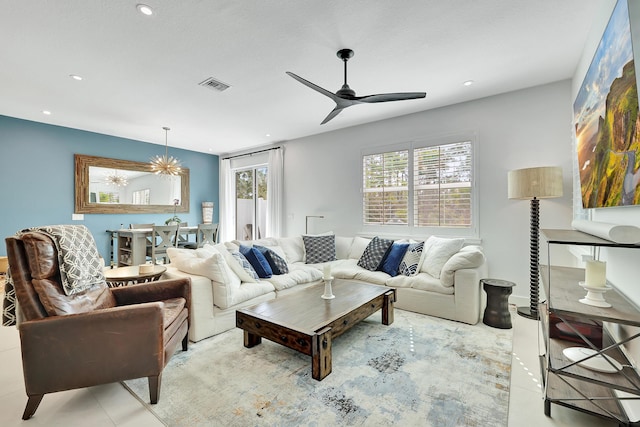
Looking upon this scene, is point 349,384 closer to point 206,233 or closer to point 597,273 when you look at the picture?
point 597,273

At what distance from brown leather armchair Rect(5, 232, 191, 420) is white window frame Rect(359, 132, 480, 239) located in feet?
Result: 11.5

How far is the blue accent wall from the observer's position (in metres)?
4.54

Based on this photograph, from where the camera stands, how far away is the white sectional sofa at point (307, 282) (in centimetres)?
267

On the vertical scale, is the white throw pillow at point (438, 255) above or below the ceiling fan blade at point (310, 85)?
below

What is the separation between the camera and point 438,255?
3.42 metres

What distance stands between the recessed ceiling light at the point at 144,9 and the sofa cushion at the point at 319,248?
3.23 m

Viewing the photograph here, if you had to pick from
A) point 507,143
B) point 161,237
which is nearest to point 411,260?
point 507,143

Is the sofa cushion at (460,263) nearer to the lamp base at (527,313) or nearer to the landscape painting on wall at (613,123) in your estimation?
the lamp base at (527,313)

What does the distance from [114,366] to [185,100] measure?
10.7 feet

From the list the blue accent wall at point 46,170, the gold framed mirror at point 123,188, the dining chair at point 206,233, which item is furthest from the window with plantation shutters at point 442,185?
the gold framed mirror at point 123,188

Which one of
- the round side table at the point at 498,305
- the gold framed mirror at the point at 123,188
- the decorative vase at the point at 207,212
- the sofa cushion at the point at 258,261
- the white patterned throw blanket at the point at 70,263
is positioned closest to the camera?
the white patterned throw blanket at the point at 70,263

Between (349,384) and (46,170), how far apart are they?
5955mm

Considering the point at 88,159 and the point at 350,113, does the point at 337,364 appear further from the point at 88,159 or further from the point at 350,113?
the point at 88,159

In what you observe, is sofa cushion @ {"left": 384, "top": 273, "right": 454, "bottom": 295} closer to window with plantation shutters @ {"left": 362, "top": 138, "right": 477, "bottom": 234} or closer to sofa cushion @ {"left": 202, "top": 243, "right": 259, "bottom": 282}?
window with plantation shutters @ {"left": 362, "top": 138, "right": 477, "bottom": 234}
